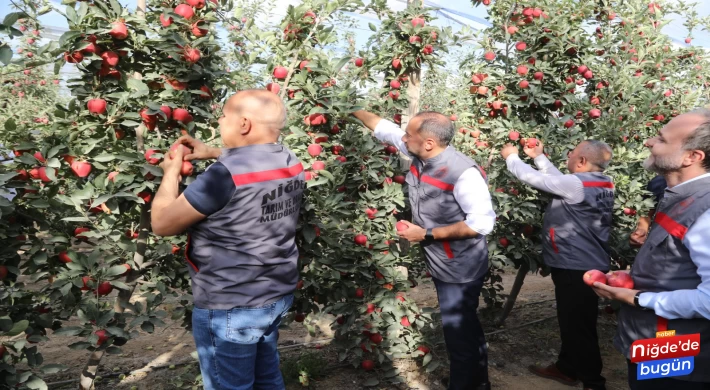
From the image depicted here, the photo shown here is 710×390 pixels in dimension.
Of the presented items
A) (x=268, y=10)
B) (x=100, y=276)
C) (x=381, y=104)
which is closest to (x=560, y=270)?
(x=381, y=104)

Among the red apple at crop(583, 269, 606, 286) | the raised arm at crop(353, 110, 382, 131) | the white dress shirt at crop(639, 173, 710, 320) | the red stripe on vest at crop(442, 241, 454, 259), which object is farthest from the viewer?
the raised arm at crop(353, 110, 382, 131)

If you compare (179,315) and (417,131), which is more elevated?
(417,131)

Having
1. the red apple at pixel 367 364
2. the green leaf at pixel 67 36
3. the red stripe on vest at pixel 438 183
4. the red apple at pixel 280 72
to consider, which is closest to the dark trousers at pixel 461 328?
the red stripe on vest at pixel 438 183

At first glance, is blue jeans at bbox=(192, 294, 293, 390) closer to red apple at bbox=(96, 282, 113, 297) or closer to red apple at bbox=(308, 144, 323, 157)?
red apple at bbox=(96, 282, 113, 297)

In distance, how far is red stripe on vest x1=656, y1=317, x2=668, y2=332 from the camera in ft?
5.39

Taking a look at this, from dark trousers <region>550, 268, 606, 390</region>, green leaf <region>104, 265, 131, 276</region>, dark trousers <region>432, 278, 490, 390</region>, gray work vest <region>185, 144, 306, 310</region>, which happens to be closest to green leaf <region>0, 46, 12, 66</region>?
gray work vest <region>185, 144, 306, 310</region>

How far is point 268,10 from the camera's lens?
19.4ft

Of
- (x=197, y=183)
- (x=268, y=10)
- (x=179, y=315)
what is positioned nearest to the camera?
(x=197, y=183)

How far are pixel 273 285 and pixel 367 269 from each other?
1190 mm

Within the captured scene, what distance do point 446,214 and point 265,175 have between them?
110 centimetres

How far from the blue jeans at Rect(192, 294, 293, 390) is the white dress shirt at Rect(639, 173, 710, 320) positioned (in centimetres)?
132

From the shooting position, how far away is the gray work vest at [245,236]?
5.20 feet

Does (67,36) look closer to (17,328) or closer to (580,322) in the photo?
(17,328)

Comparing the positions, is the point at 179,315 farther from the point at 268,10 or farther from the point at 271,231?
the point at 268,10
